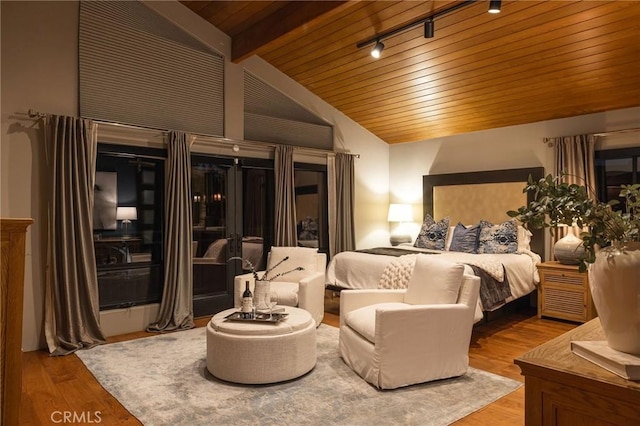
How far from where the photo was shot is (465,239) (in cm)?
539

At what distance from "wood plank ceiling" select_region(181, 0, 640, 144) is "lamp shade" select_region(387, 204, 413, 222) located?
4.03 ft

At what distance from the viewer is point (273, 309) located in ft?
11.3

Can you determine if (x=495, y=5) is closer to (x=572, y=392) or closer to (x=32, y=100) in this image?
(x=572, y=392)

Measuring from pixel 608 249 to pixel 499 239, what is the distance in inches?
160

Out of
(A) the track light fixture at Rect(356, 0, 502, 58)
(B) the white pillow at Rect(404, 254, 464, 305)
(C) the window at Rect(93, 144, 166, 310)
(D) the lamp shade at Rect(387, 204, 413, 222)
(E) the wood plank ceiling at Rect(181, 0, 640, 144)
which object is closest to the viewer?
(B) the white pillow at Rect(404, 254, 464, 305)

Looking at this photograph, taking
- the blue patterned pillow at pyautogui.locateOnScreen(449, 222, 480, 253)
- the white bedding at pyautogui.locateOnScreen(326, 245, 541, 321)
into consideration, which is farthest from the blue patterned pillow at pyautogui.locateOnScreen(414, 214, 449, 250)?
the white bedding at pyautogui.locateOnScreen(326, 245, 541, 321)

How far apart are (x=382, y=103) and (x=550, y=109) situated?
1.99 meters

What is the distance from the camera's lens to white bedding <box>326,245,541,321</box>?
178 inches

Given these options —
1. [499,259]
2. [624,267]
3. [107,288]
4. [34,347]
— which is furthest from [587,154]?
[34,347]

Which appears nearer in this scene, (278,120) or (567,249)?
(567,249)

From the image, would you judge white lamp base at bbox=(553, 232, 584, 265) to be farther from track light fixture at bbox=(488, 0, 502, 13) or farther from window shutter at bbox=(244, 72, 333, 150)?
window shutter at bbox=(244, 72, 333, 150)

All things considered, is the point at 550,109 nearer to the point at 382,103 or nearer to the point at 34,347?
the point at 382,103

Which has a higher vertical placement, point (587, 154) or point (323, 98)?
point (323, 98)

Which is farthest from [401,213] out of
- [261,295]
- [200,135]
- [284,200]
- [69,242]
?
[69,242]
